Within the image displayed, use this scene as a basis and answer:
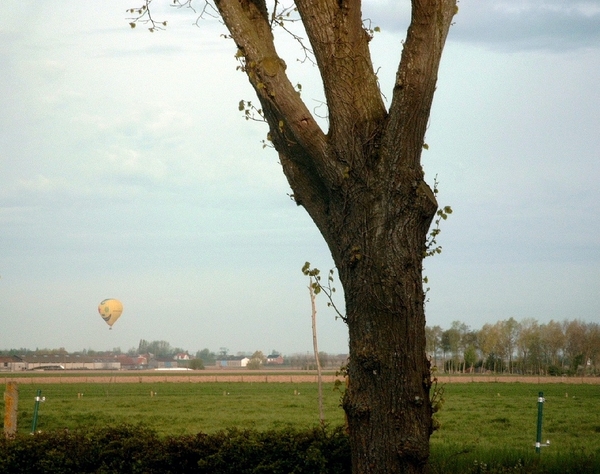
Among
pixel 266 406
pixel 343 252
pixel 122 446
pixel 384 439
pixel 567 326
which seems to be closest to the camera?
pixel 384 439

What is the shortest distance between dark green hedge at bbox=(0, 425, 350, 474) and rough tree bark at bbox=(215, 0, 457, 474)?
1.12 meters

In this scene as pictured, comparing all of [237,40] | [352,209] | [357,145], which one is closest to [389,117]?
[357,145]

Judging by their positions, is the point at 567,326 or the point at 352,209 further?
the point at 567,326

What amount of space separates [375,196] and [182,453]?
10.1ft

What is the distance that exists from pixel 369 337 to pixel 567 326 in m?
116

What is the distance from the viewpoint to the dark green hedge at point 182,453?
19.8ft

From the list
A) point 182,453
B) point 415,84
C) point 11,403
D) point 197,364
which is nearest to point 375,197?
point 415,84

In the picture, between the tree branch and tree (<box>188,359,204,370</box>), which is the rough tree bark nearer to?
the tree branch

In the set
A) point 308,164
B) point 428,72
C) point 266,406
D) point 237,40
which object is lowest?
point 266,406

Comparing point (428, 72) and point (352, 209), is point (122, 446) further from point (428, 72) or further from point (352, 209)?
point (428, 72)

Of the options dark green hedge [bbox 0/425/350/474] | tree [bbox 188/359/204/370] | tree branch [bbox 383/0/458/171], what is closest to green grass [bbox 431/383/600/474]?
dark green hedge [bbox 0/425/350/474]

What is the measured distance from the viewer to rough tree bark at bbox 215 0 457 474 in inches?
191

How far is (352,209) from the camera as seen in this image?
5094 millimetres

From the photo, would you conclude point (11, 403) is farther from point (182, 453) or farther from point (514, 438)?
point (514, 438)
